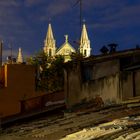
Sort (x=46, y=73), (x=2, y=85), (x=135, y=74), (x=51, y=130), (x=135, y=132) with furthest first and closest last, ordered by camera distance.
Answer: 1. (x=46, y=73)
2. (x=2, y=85)
3. (x=135, y=74)
4. (x=51, y=130)
5. (x=135, y=132)

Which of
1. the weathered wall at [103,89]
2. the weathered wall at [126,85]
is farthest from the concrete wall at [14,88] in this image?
the weathered wall at [126,85]

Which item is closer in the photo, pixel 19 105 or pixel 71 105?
pixel 71 105

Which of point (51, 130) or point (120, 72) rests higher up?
point (120, 72)

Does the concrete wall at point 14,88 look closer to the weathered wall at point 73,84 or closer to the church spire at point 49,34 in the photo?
the weathered wall at point 73,84

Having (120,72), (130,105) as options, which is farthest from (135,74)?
(130,105)

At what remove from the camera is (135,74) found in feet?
65.6

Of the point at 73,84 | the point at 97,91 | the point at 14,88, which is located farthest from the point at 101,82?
the point at 14,88

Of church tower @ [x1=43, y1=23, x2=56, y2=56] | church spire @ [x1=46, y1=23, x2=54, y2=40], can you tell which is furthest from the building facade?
church spire @ [x1=46, y1=23, x2=54, y2=40]

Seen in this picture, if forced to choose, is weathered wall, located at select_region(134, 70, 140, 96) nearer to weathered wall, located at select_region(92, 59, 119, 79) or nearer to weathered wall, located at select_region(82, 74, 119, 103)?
weathered wall, located at select_region(82, 74, 119, 103)

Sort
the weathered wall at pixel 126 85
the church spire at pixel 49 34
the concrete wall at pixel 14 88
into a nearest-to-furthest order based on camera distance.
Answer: the weathered wall at pixel 126 85 < the concrete wall at pixel 14 88 < the church spire at pixel 49 34

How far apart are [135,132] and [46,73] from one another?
1480 inches

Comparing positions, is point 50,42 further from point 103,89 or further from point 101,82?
point 103,89

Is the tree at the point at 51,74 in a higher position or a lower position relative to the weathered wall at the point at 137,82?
higher

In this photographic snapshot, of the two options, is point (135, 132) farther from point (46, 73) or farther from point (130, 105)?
point (46, 73)
